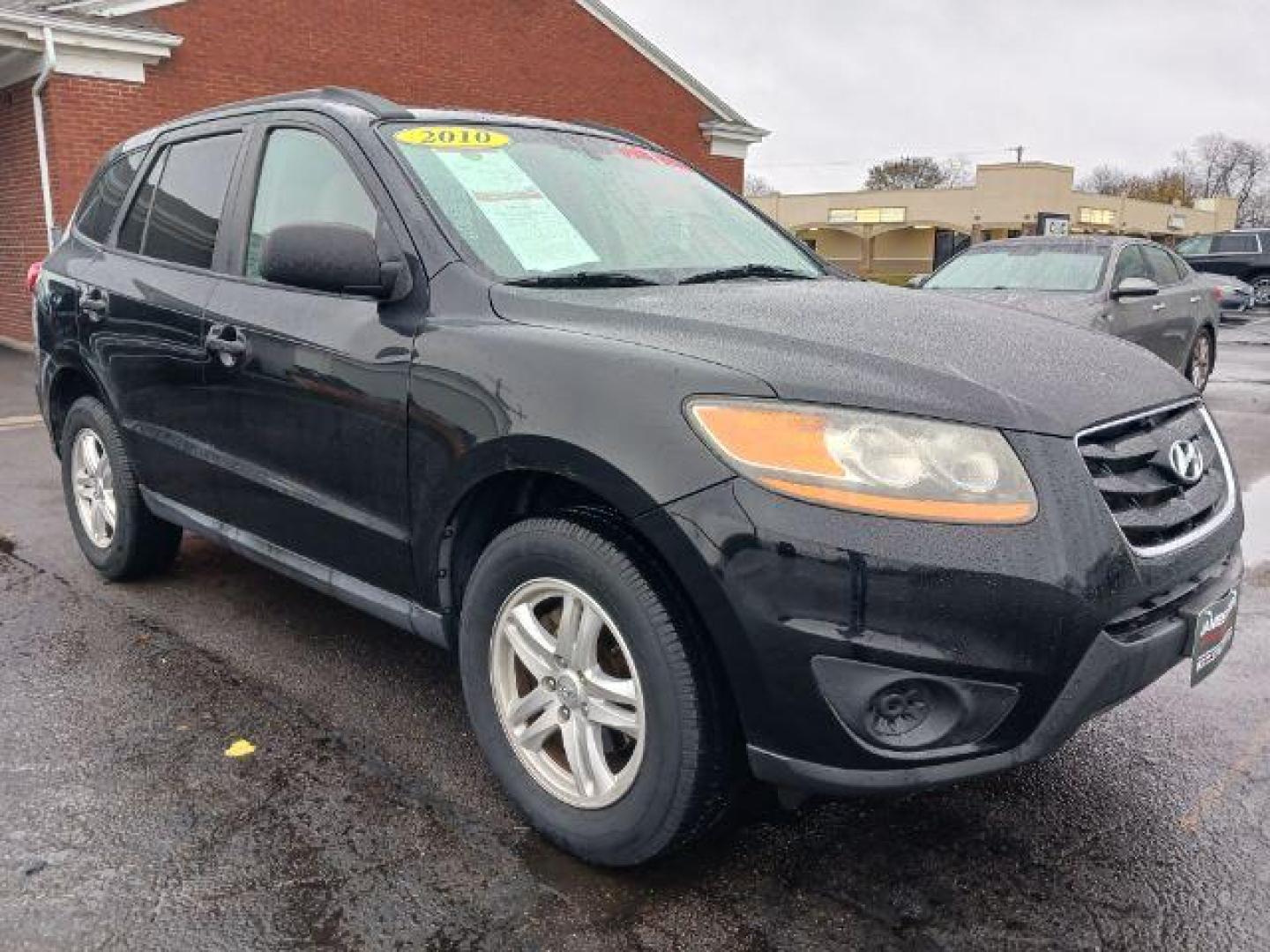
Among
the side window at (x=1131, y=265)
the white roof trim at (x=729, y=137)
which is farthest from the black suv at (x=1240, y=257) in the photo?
the side window at (x=1131, y=265)

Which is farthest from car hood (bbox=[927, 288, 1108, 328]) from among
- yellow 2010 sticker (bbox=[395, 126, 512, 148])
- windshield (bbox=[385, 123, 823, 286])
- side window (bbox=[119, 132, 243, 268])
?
side window (bbox=[119, 132, 243, 268])

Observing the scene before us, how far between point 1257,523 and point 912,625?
4676 millimetres

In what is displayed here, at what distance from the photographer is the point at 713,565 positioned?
2043 millimetres

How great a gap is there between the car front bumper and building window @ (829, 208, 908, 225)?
46213 millimetres

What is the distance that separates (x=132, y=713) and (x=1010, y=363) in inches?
106

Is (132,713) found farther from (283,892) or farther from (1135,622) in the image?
(1135,622)

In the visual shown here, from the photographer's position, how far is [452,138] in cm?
311

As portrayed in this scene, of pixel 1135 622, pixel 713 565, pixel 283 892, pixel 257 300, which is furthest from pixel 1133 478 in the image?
pixel 257 300

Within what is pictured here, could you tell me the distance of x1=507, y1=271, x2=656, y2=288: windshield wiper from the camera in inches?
106

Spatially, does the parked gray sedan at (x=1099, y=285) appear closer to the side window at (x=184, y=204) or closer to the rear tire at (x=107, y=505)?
the side window at (x=184, y=204)

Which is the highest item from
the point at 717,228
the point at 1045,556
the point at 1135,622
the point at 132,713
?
the point at 717,228

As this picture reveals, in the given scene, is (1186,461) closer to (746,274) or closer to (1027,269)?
(746,274)

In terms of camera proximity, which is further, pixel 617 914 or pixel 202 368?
pixel 202 368

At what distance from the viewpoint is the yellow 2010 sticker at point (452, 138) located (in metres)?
3.02
